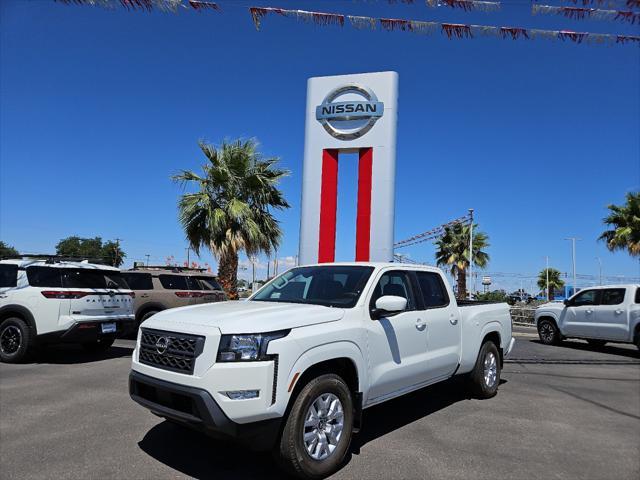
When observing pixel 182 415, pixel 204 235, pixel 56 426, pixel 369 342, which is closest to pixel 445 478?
pixel 369 342

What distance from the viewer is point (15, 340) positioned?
8.18 m

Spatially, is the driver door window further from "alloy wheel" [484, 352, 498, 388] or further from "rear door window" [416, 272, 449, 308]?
"alloy wheel" [484, 352, 498, 388]

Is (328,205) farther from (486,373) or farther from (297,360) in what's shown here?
(297,360)

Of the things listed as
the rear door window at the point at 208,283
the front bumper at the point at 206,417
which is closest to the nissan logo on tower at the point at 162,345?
the front bumper at the point at 206,417

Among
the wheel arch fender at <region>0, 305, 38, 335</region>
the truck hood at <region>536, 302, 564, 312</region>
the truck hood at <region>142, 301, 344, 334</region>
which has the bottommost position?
the wheel arch fender at <region>0, 305, 38, 335</region>

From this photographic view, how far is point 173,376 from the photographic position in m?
3.61

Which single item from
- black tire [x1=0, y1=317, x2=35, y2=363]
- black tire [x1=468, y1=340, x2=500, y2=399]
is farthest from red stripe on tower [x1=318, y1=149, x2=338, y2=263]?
black tire [x1=0, y1=317, x2=35, y2=363]

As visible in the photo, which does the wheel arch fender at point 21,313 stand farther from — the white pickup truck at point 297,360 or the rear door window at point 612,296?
the rear door window at point 612,296

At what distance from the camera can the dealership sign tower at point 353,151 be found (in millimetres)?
12891

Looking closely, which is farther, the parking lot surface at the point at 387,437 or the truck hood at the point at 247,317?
the parking lot surface at the point at 387,437

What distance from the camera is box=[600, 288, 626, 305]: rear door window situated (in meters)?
11.8

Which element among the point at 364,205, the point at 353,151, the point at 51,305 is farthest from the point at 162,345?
the point at 353,151

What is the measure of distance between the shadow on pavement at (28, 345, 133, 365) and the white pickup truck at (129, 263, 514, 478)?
17.8ft

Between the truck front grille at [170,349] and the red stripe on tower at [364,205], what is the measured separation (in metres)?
9.15
